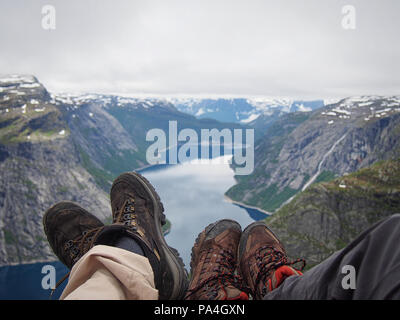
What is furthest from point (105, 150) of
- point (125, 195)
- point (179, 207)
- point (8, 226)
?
point (125, 195)

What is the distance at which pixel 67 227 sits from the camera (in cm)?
511

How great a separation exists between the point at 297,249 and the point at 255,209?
6297 centimetres

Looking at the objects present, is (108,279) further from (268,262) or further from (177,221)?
(177,221)

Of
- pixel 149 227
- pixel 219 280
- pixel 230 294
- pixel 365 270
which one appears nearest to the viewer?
pixel 365 270

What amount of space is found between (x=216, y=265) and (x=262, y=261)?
0.62m

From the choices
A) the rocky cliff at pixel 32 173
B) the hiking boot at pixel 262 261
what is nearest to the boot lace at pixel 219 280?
the hiking boot at pixel 262 261

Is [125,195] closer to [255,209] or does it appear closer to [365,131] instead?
[255,209]

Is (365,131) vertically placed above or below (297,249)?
above

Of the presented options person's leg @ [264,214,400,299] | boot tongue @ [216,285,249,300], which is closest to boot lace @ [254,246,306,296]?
boot tongue @ [216,285,249,300]

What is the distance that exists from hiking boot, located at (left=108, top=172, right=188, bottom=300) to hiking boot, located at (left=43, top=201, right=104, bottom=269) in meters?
0.60

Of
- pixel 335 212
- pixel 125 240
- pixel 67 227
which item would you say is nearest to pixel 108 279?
pixel 125 240

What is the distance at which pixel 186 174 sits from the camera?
243ft

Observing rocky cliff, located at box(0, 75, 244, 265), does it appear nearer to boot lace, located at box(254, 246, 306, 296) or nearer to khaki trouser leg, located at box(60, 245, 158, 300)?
boot lace, located at box(254, 246, 306, 296)

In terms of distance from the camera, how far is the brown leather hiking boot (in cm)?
306
